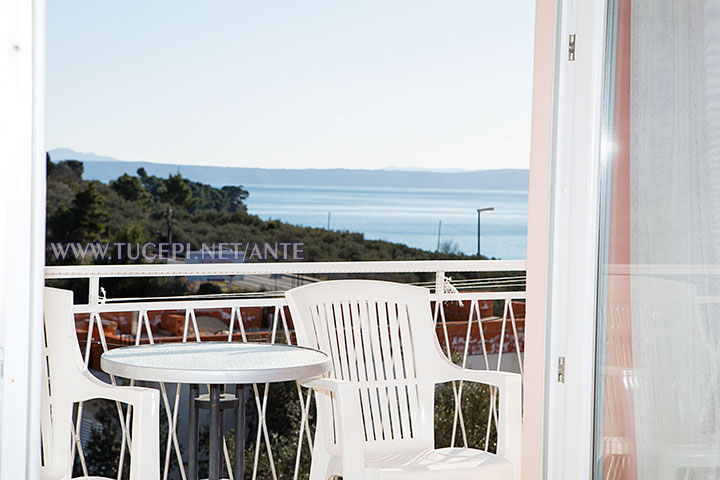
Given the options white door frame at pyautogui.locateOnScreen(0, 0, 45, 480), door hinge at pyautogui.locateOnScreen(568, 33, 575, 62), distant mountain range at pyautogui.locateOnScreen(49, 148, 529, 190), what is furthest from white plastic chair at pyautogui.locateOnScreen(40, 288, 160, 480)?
distant mountain range at pyautogui.locateOnScreen(49, 148, 529, 190)

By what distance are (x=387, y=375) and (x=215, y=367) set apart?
3.10 ft

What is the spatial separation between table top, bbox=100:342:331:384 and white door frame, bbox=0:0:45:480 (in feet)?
2.04

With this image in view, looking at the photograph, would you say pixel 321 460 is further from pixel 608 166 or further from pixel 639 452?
pixel 608 166

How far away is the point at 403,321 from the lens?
10.0 feet

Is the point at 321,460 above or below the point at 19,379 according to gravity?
below

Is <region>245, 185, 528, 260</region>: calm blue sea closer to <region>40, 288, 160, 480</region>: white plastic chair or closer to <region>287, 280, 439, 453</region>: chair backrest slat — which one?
<region>287, 280, 439, 453</region>: chair backrest slat

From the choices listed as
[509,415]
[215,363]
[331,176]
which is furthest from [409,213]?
[215,363]

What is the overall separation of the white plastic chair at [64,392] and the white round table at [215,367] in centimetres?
6

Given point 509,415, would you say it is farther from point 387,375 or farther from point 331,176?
point 331,176

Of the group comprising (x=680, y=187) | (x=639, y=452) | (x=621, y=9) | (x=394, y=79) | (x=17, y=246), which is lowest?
(x=639, y=452)

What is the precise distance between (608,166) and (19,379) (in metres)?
1.52

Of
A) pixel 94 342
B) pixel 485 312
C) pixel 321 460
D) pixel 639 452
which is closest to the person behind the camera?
pixel 639 452

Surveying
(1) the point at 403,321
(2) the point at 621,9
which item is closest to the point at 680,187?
(2) the point at 621,9

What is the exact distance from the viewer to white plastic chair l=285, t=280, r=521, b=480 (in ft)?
8.63
